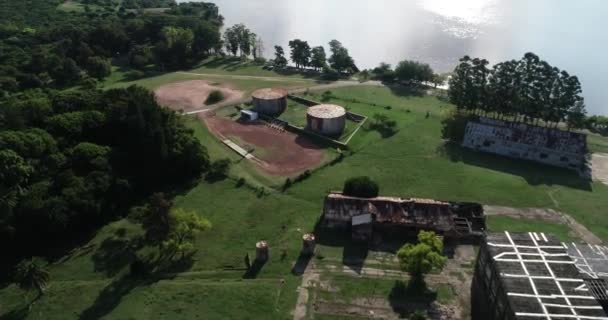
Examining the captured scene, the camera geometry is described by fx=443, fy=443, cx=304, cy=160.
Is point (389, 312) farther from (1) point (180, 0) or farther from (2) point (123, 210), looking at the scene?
(1) point (180, 0)

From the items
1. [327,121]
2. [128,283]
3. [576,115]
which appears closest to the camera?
[128,283]

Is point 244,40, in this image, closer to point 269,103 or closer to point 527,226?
point 269,103

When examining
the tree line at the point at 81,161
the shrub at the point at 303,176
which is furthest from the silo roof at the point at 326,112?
the tree line at the point at 81,161

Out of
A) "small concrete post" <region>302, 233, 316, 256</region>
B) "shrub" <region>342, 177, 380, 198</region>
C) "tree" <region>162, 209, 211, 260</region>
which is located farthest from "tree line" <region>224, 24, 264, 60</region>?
"small concrete post" <region>302, 233, 316, 256</region>

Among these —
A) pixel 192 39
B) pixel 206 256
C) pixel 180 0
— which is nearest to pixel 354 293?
pixel 206 256

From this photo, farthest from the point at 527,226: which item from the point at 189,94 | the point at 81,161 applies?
the point at 189,94

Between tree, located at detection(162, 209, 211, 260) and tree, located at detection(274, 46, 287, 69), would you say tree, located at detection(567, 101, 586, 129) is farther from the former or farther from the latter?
tree, located at detection(274, 46, 287, 69)

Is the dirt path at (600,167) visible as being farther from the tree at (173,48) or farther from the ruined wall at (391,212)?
the tree at (173,48)
